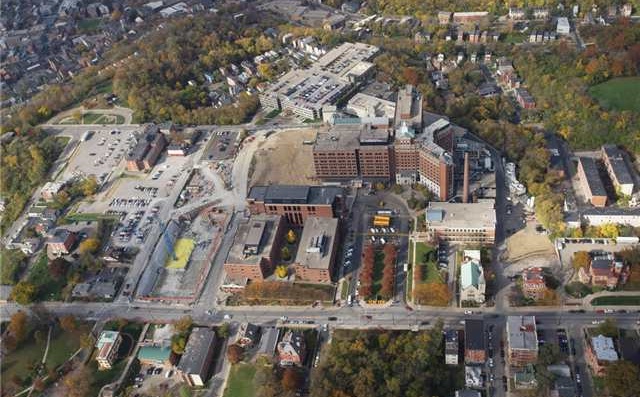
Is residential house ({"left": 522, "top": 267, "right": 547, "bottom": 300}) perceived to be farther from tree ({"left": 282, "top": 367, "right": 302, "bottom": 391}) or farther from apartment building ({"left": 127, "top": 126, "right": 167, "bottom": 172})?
apartment building ({"left": 127, "top": 126, "right": 167, "bottom": 172})

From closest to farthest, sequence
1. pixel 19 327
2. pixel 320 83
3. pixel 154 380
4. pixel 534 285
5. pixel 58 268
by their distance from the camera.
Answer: pixel 154 380, pixel 534 285, pixel 19 327, pixel 58 268, pixel 320 83

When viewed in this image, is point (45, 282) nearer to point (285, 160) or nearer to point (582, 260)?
point (285, 160)

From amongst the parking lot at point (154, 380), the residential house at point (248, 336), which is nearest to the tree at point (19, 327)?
the parking lot at point (154, 380)

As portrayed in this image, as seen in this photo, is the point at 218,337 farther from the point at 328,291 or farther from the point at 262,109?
the point at 262,109

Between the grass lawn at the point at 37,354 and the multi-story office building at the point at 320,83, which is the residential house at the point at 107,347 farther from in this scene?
the multi-story office building at the point at 320,83

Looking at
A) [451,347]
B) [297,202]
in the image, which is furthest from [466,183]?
[451,347]

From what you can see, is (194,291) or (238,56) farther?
(238,56)

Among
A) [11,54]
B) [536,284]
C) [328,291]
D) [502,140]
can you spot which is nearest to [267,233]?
[328,291]
